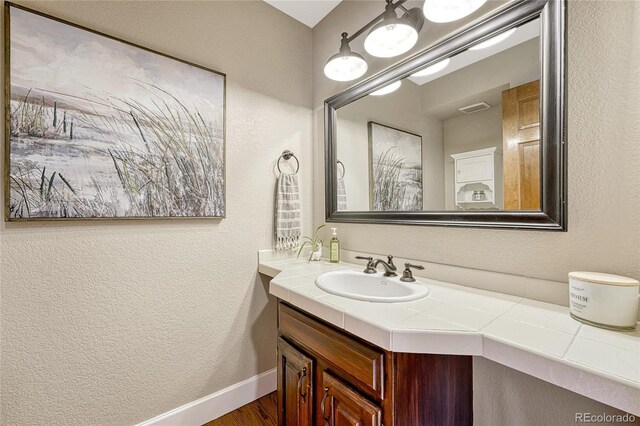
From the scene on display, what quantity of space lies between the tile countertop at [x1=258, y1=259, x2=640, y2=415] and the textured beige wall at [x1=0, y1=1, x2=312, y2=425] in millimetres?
732

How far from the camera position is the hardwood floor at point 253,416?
1546 millimetres

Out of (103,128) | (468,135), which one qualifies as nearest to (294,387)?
(468,135)

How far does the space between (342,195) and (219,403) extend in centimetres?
146

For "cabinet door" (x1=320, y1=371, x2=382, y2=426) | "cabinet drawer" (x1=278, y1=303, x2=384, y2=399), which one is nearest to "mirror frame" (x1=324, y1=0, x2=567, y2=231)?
"cabinet drawer" (x1=278, y1=303, x2=384, y2=399)

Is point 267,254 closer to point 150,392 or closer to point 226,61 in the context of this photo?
point 150,392

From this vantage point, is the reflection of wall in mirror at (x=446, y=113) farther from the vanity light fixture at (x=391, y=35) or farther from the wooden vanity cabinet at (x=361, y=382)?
the wooden vanity cabinet at (x=361, y=382)

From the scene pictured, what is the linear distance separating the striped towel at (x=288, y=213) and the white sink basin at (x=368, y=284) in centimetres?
54

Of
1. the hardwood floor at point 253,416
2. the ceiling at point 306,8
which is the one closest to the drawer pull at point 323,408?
the hardwood floor at point 253,416

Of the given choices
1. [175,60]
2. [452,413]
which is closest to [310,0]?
[175,60]

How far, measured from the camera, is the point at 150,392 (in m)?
1.38

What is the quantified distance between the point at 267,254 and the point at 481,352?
133 cm

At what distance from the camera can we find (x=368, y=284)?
1394mm

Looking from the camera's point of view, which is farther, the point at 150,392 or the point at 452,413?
the point at 150,392

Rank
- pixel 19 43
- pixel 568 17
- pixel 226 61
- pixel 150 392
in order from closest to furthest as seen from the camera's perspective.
Answer: pixel 568 17 < pixel 19 43 < pixel 150 392 < pixel 226 61
